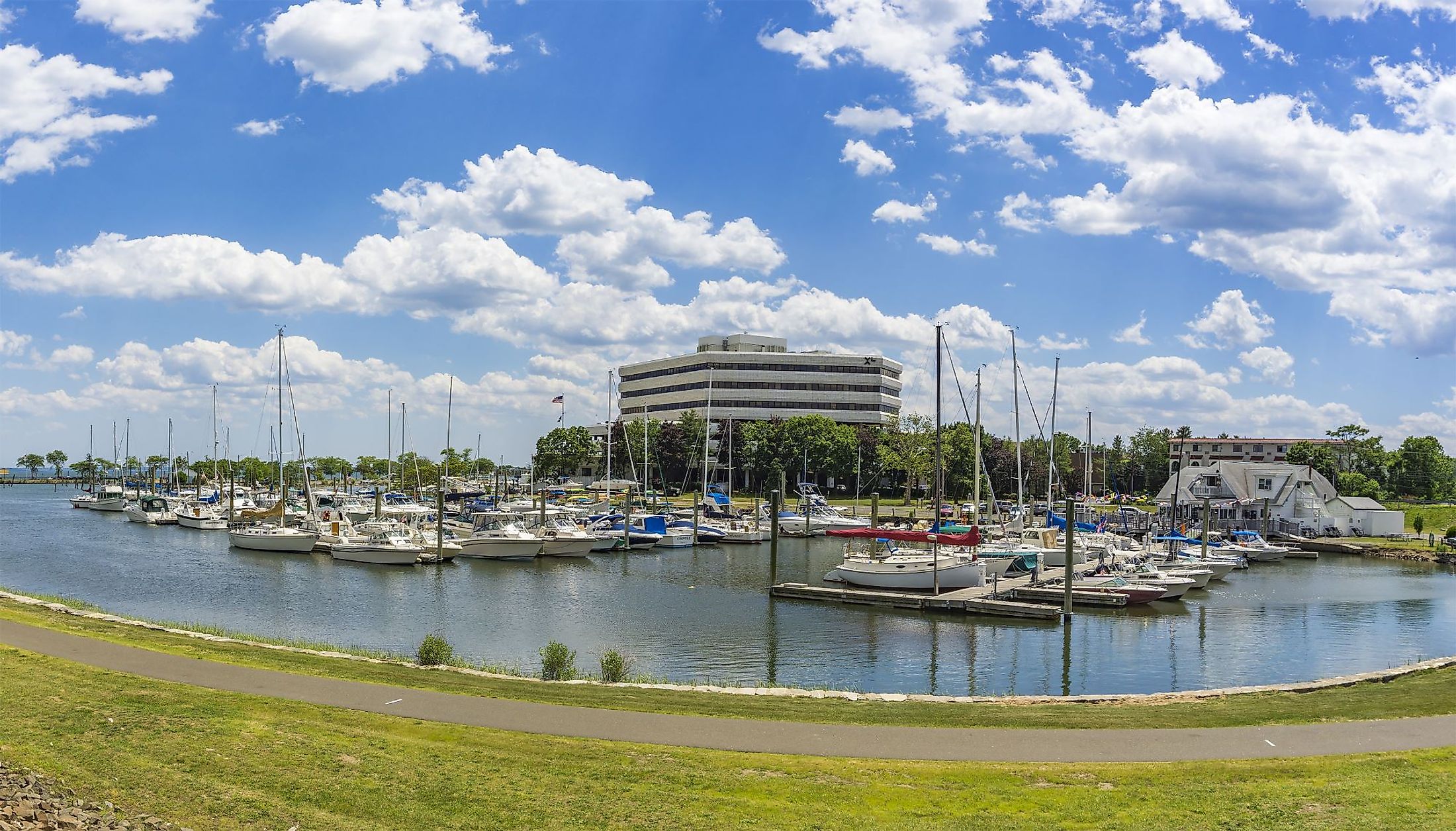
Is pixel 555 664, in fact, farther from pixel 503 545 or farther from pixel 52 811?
pixel 503 545

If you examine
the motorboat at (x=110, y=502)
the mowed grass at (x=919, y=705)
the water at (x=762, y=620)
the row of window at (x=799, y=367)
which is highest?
the row of window at (x=799, y=367)

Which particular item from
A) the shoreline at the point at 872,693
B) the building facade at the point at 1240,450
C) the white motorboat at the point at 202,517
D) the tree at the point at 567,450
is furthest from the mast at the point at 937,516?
the building facade at the point at 1240,450

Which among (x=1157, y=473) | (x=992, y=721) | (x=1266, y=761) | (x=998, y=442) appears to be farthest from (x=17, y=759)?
(x=1157, y=473)

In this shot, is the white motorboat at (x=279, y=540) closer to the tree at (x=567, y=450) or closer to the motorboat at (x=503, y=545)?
the motorboat at (x=503, y=545)

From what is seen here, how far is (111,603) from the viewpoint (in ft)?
168

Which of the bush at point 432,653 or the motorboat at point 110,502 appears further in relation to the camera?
the motorboat at point 110,502

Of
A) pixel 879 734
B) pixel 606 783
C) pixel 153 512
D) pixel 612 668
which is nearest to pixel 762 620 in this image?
pixel 612 668

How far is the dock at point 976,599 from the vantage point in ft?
158

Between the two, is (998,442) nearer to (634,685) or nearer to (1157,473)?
(1157,473)

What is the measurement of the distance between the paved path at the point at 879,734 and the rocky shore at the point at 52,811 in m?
5.45

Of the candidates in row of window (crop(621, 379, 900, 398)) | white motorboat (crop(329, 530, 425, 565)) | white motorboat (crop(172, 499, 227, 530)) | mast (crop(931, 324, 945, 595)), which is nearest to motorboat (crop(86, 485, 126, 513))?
white motorboat (crop(172, 499, 227, 530))

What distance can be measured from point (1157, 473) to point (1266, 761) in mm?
171535

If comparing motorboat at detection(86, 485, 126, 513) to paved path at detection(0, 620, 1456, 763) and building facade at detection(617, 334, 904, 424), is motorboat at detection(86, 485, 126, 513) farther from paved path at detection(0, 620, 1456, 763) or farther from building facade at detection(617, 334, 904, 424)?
paved path at detection(0, 620, 1456, 763)

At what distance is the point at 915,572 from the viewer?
53344mm
